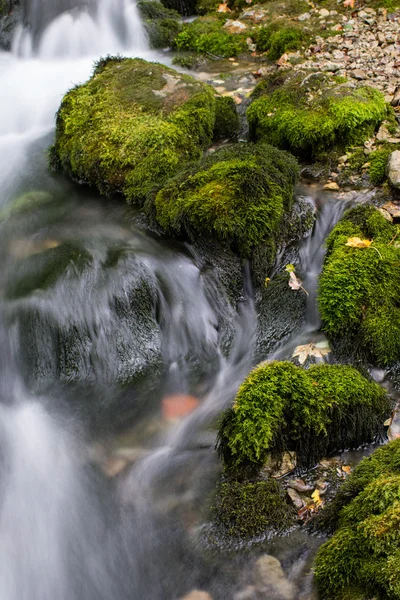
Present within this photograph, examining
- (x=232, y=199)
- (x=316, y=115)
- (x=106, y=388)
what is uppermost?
(x=316, y=115)

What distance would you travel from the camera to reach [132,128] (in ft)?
20.6

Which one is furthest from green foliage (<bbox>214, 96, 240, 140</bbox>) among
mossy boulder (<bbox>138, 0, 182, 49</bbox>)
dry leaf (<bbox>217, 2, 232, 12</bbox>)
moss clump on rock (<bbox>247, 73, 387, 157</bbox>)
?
dry leaf (<bbox>217, 2, 232, 12</bbox>)

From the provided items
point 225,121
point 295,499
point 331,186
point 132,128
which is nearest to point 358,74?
point 225,121

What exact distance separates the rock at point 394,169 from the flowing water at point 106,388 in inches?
24.9

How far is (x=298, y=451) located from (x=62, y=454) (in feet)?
5.49

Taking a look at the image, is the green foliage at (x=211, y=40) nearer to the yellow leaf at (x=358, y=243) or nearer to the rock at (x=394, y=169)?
the rock at (x=394, y=169)

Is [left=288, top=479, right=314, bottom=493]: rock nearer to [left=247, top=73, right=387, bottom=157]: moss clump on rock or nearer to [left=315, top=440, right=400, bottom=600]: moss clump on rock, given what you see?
[left=315, top=440, right=400, bottom=600]: moss clump on rock

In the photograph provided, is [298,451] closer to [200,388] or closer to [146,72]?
[200,388]

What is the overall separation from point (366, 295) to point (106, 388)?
2144 millimetres

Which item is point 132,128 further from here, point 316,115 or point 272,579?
point 272,579

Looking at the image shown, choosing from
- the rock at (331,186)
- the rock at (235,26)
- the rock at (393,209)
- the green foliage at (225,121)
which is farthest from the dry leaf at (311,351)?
the rock at (235,26)

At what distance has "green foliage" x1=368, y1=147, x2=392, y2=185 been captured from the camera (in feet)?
19.0

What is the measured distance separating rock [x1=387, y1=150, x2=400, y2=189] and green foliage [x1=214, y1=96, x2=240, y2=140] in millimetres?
2030

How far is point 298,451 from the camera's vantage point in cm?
357
